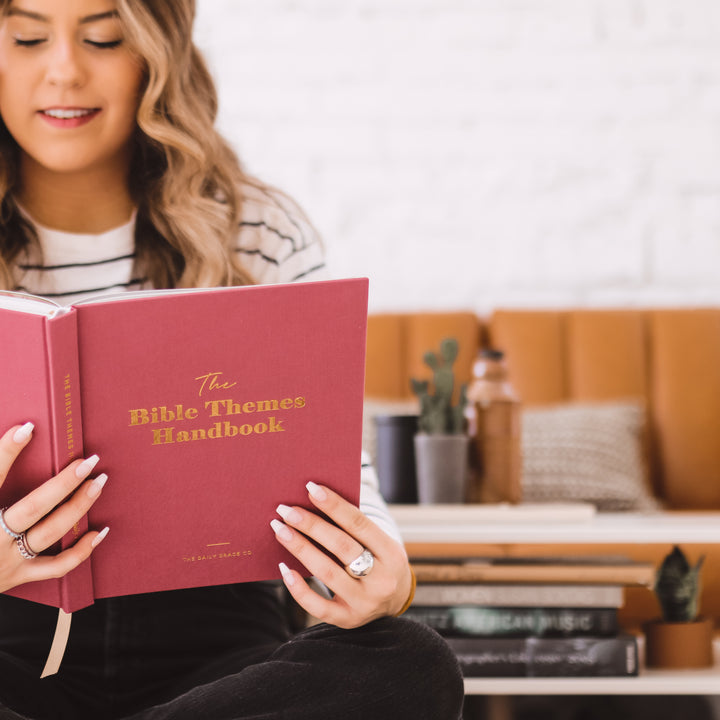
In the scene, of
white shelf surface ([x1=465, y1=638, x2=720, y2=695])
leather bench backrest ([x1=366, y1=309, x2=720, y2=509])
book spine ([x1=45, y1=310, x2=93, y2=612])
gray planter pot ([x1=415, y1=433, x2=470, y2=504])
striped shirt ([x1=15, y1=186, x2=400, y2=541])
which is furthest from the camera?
leather bench backrest ([x1=366, y1=309, x2=720, y2=509])

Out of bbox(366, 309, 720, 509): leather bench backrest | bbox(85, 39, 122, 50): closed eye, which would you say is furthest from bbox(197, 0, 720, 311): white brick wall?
bbox(85, 39, 122, 50): closed eye

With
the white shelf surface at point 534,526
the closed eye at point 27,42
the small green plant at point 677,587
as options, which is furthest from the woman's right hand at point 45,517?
the small green plant at point 677,587

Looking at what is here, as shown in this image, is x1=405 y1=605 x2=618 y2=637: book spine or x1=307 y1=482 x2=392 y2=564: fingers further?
x1=405 y1=605 x2=618 y2=637: book spine

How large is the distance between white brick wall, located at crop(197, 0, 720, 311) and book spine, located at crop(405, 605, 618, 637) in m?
1.02

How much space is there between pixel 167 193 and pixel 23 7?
0.88 ft

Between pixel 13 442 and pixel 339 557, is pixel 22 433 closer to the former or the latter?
pixel 13 442

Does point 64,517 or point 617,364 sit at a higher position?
point 617,364

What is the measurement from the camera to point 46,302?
0.78m

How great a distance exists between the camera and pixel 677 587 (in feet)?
4.70

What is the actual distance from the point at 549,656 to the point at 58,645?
0.76 m

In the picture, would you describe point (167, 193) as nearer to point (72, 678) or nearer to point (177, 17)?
point (177, 17)

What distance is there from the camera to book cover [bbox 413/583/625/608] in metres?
1.41

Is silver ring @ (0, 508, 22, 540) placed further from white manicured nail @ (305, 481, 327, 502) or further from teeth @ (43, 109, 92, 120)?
teeth @ (43, 109, 92, 120)

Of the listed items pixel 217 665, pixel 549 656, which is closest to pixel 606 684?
pixel 549 656
